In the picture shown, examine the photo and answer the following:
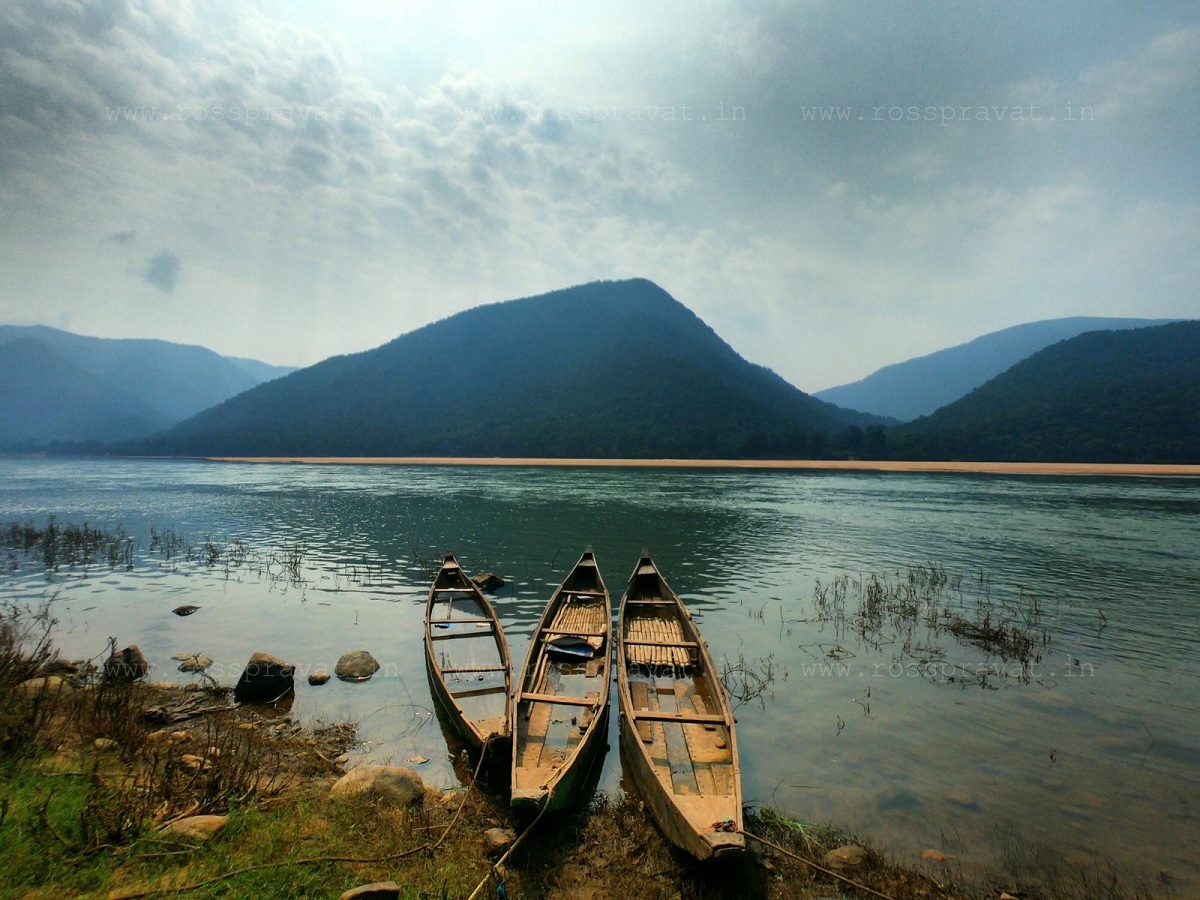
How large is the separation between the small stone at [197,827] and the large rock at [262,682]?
6.17m

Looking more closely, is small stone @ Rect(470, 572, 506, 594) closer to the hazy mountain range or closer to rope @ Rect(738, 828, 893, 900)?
rope @ Rect(738, 828, 893, 900)

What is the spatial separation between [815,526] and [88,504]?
58.8m

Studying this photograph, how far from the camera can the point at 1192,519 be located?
39250 millimetres

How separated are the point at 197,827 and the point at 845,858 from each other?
7.59m

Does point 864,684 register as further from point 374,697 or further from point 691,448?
point 691,448

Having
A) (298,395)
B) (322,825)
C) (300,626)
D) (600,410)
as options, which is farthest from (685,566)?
(298,395)

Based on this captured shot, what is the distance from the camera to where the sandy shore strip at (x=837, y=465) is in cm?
8556

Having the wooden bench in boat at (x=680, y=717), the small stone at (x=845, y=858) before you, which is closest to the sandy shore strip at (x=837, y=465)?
the wooden bench in boat at (x=680, y=717)

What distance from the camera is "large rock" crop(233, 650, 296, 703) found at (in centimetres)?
1191

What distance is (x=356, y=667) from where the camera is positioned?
1316 centimetres

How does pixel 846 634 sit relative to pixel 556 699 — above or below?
below

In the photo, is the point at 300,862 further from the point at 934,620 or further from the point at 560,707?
the point at 934,620

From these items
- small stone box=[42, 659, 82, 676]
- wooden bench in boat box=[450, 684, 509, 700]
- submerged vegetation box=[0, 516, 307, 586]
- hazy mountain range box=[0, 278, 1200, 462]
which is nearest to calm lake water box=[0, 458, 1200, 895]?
submerged vegetation box=[0, 516, 307, 586]

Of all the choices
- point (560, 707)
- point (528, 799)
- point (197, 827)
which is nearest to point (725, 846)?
point (528, 799)
